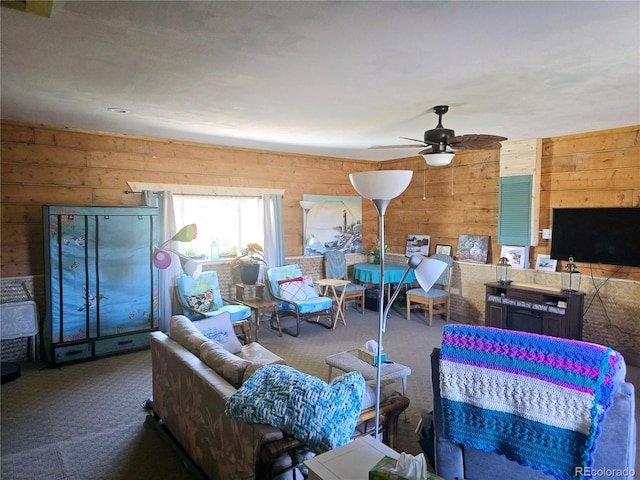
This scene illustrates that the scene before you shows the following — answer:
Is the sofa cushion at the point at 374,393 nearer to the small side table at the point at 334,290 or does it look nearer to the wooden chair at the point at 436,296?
the small side table at the point at 334,290

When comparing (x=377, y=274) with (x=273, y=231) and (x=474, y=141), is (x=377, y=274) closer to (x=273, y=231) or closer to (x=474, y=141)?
(x=273, y=231)

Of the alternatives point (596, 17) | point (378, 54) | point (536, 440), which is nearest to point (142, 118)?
point (378, 54)

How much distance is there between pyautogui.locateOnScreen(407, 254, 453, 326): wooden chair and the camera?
5.81 metres

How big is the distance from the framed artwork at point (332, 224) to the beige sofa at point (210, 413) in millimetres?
3587

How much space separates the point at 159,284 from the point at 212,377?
287 centimetres

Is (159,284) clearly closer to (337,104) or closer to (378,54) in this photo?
(337,104)

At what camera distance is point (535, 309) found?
15.3 feet

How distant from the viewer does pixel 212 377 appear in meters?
2.32

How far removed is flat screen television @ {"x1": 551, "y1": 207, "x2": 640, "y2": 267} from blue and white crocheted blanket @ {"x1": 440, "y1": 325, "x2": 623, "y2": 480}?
11.0 ft

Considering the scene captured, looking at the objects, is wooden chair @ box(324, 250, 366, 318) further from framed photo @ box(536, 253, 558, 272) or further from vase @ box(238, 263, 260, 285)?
framed photo @ box(536, 253, 558, 272)

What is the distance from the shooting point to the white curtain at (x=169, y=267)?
497 cm

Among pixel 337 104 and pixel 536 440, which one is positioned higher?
pixel 337 104

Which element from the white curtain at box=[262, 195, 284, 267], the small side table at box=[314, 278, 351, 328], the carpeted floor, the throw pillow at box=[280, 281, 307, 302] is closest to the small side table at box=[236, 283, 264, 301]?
the throw pillow at box=[280, 281, 307, 302]

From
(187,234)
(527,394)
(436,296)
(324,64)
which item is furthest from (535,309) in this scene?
(187,234)
